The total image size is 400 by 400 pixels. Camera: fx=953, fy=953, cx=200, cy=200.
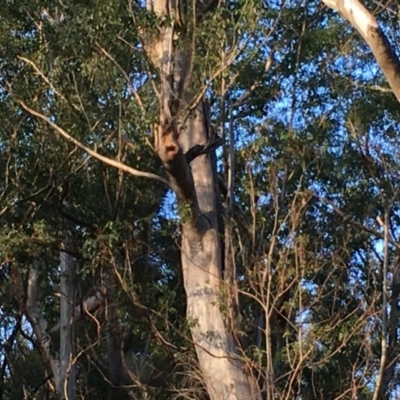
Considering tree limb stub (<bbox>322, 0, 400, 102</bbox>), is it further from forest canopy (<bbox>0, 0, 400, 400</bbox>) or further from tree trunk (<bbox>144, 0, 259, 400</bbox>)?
tree trunk (<bbox>144, 0, 259, 400</bbox>)

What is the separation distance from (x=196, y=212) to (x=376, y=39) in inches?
216

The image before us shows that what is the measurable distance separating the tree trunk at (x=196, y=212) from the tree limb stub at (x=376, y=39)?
12.6 ft

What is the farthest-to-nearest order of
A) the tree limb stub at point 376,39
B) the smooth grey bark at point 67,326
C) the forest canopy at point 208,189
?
the smooth grey bark at point 67,326 → the forest canopy at point 208,189 → the tree limb stub at point 376,39

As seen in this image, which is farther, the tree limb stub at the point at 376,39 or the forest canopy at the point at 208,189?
the forest canopy at the point at 208,189

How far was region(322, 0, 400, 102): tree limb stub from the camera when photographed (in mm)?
4883

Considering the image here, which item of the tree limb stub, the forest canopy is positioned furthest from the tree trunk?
the tree limb stub

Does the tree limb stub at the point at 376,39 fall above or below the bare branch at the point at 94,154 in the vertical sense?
below

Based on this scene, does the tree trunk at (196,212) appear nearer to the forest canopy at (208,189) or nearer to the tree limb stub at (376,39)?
the forest canopy at (208,189)

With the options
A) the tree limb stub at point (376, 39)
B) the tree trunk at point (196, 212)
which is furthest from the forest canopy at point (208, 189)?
the tree limb stub at point (376, 39)

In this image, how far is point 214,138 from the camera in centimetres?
1052

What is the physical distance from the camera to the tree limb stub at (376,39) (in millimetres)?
4883

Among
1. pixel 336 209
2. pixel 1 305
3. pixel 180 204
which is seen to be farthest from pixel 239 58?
pixel 1 305

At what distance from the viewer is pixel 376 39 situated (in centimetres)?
501

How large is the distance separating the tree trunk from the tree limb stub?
12.6ft
